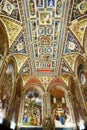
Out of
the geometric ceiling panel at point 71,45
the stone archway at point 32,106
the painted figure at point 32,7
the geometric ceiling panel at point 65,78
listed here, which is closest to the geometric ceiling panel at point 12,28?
the painted figure at point 32,7

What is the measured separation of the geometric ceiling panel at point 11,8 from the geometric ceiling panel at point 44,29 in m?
0.58

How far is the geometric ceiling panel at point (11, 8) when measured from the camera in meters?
8.96

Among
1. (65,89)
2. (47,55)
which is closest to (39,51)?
(47,55)

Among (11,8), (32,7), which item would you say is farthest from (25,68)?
(32,7)

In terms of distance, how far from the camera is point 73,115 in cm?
1415

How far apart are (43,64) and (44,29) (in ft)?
15.0

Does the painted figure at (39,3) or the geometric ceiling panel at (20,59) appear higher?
the painted figure at (39,3)

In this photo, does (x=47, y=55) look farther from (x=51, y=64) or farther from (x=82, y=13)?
(x=82, y=13)

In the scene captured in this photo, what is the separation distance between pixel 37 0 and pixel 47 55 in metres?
5.68

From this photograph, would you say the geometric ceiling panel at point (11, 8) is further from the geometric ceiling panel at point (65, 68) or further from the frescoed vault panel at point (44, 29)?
the geometric ceiling panel at point (65, 68)

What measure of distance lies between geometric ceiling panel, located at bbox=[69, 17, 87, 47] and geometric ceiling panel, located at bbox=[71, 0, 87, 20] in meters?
0.43

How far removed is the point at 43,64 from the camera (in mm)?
14641

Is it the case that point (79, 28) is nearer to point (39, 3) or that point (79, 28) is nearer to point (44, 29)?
point (44, 29)

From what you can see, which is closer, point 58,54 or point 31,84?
point 58,54
